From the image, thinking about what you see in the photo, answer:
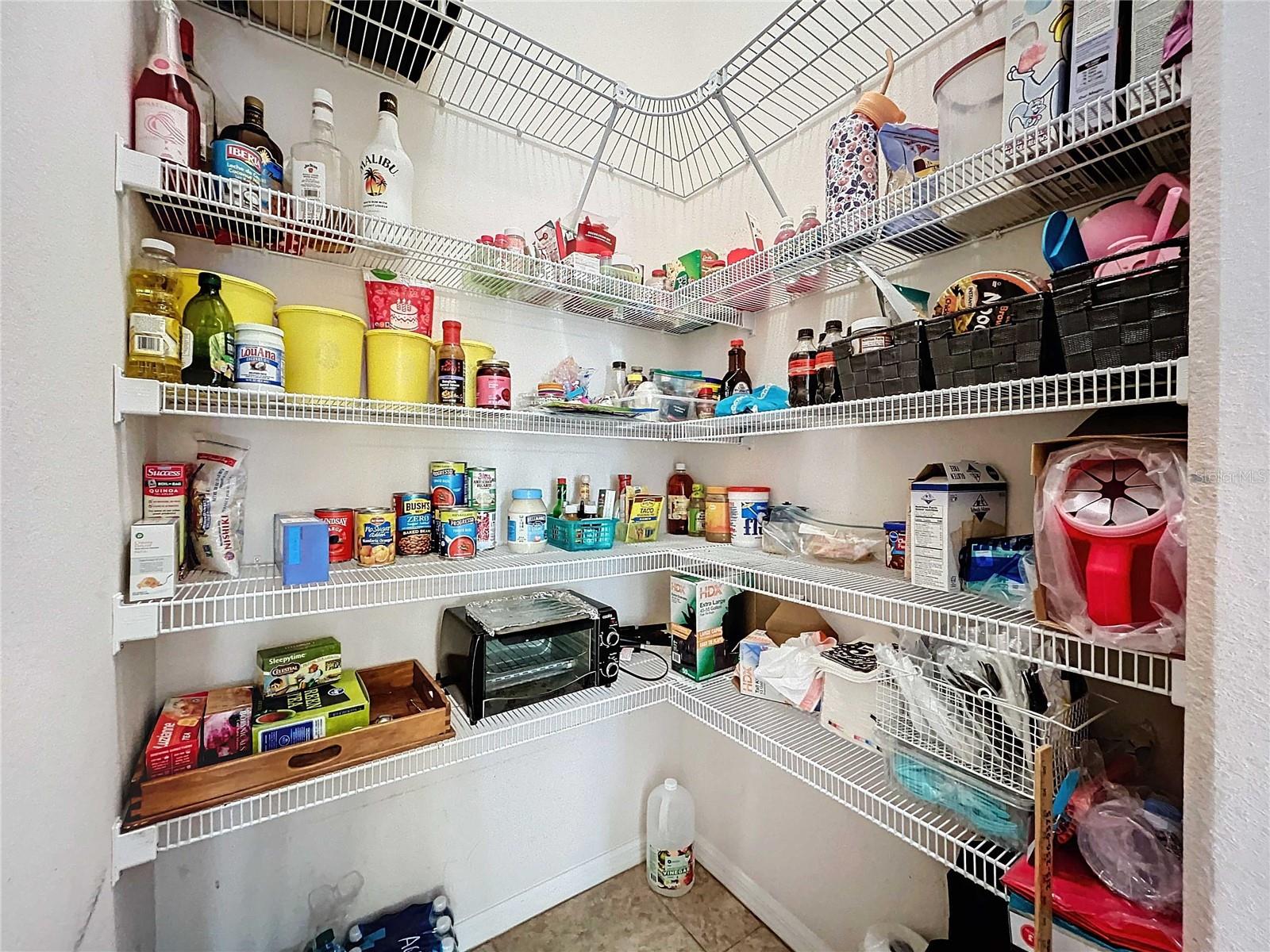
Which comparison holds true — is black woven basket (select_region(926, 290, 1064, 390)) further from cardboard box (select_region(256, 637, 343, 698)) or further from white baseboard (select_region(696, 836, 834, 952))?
white baseboard (select_region(696, 836, 834, 952))

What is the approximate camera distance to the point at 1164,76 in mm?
615

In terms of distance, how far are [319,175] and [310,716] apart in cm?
103

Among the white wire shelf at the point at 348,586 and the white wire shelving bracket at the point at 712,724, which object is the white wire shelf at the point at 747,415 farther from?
the white wire shelving bracket at the point at 712,724

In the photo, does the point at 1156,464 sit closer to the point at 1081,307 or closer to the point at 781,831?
the point at 1081,307

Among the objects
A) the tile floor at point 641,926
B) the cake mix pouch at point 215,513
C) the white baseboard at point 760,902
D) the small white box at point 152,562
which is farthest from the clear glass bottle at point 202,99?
the white baseboard at point 760,902

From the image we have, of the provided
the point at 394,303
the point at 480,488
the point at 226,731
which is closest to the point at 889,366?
the point at 480,488

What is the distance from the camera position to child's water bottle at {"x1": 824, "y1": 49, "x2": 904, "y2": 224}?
1.00m

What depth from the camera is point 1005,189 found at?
847 millimetres

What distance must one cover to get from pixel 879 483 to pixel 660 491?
0.75 m

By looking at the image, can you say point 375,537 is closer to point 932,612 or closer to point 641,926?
point 932,612

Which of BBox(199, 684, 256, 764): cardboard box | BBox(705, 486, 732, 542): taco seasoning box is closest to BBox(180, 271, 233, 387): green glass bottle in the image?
BBox(199, 684, 256, 764): cardboard box

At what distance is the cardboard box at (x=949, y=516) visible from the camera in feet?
2.99

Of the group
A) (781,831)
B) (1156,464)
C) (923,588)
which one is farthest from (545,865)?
(1156,464)

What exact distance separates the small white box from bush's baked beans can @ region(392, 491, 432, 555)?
1.35 ft
